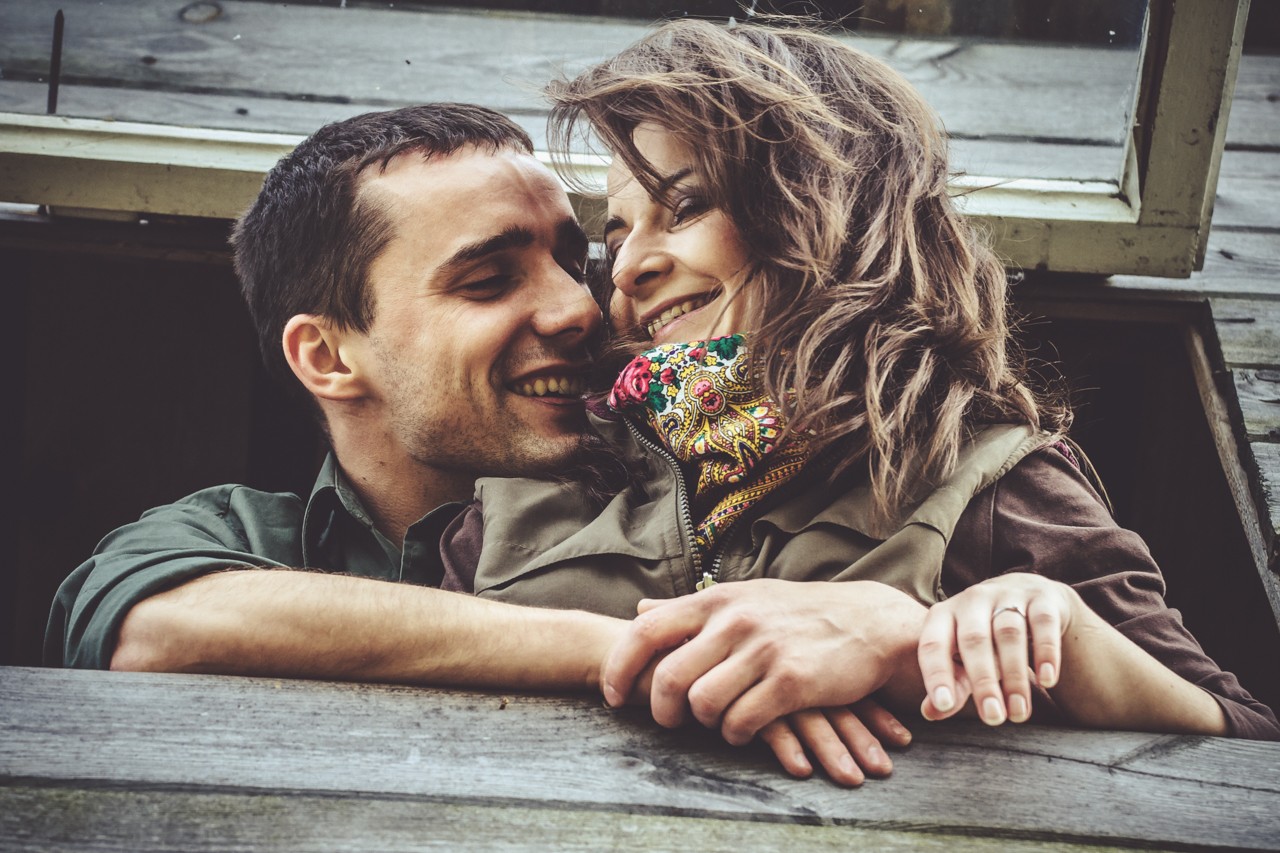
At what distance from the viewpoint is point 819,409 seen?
4.33 feet

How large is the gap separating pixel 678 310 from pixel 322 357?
2.37 ft

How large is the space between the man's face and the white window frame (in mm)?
370

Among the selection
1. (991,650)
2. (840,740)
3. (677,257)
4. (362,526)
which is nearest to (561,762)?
(840,740)

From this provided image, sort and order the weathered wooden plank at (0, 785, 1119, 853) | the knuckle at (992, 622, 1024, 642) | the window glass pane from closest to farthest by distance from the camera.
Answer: the weathered wooden plank at (0, 785, 1119, 853)
the knuckle at (992, 622, 1024, 642)
the window glass pane

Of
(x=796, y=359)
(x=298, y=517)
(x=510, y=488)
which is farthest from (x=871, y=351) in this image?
(x=298, y=517)

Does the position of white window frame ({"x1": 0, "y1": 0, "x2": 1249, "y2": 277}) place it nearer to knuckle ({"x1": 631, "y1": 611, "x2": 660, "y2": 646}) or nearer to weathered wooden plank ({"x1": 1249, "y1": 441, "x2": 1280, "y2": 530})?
weathered wooden plank ({"x1": 1249, "y1": 441, "x2": 1280, "y2": 530})

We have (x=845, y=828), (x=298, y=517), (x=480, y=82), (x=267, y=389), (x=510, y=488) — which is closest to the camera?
(x=845, y=828)

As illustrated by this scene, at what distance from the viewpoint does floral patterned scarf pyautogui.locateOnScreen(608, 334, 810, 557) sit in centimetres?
137

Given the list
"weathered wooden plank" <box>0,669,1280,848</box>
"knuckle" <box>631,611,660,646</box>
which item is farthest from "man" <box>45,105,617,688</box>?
"knuckle" <box>631,611,660,646</box>

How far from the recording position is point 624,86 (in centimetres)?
160

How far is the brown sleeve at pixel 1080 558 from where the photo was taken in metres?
1.19

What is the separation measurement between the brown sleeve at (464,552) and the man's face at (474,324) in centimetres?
15

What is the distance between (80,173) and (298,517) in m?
0.87

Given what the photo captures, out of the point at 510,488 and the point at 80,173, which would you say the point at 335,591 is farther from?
the point at 80,173
